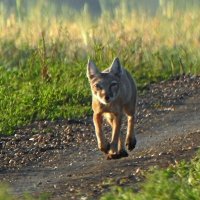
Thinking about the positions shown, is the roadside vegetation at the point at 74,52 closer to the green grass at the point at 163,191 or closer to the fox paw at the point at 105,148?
the fox paw at the point at 105,148

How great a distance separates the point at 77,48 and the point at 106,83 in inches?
250

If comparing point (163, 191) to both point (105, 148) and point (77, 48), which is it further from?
point (77, 48)

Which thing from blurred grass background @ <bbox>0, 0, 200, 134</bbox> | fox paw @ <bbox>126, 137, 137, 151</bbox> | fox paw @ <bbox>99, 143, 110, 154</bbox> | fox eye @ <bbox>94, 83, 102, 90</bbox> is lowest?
blurred grass background @ <bbox>0, 0, 200, 134</bbox>

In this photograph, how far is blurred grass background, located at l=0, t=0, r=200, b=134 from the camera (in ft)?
46.4

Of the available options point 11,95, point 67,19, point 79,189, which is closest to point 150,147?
point 79,189

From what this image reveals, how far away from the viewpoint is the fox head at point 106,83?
10781 millimetres

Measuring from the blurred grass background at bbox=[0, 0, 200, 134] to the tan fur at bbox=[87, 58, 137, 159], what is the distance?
2149 millimetres

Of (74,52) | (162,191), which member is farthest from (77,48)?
(162,191)

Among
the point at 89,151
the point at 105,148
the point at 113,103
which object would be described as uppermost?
the point at 113,103

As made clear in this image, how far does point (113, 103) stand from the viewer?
10.9 meters

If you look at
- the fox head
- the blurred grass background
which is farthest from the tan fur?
the blurred grass background

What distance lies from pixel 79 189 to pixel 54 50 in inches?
307

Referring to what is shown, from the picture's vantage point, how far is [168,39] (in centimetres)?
1786

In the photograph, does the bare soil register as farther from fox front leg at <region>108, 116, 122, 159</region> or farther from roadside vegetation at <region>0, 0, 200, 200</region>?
roadside vegetation at <region>0, 0, 200, 200</region>
